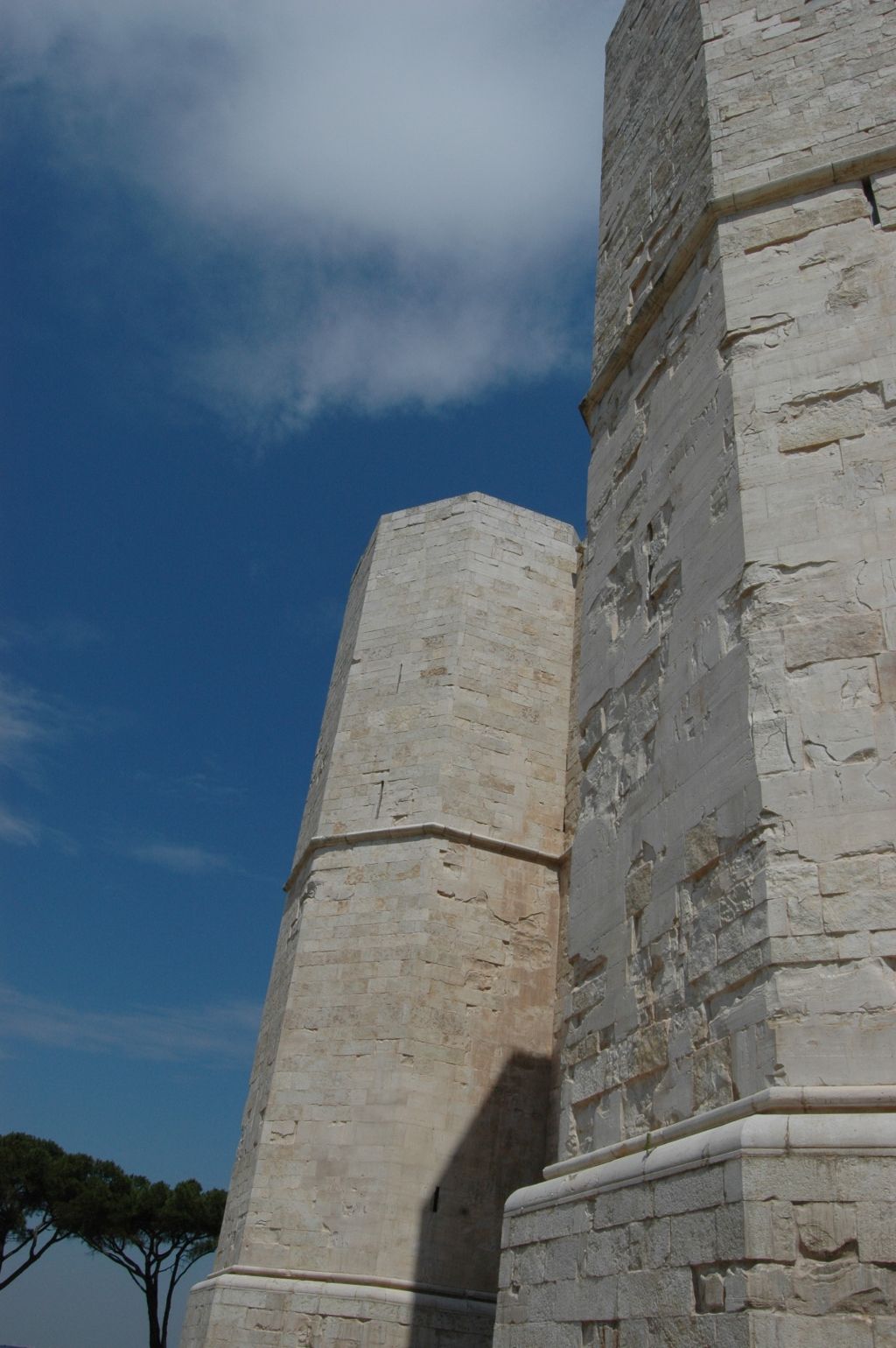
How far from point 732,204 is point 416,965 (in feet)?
17.5

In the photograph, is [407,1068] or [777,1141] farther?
[407,1068]

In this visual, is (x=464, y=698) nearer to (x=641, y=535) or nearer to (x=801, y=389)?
(x=641, y=535)

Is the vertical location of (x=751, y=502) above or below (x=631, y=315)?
below

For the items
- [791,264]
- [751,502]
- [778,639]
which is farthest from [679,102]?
[778,639]

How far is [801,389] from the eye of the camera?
388cm

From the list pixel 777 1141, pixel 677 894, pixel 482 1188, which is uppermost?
pixel 677 894

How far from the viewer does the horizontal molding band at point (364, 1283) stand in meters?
6.73

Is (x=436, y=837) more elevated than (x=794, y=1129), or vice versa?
(x=436, y=837)

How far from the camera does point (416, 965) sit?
25.2 ft

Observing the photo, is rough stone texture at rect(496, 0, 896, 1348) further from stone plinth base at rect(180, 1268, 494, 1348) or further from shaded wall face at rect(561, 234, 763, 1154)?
stone plinth base at rect(180, 1268, 494, 1348)

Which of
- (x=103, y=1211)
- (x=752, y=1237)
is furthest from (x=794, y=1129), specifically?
(x=103, y=1211)

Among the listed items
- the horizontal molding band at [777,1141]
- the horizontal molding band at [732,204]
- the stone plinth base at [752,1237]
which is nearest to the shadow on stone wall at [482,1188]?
the stone plinth base at [752,1237]

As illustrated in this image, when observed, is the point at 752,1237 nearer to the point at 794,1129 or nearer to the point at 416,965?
the point at 794,1129

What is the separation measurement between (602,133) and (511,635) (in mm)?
4176
